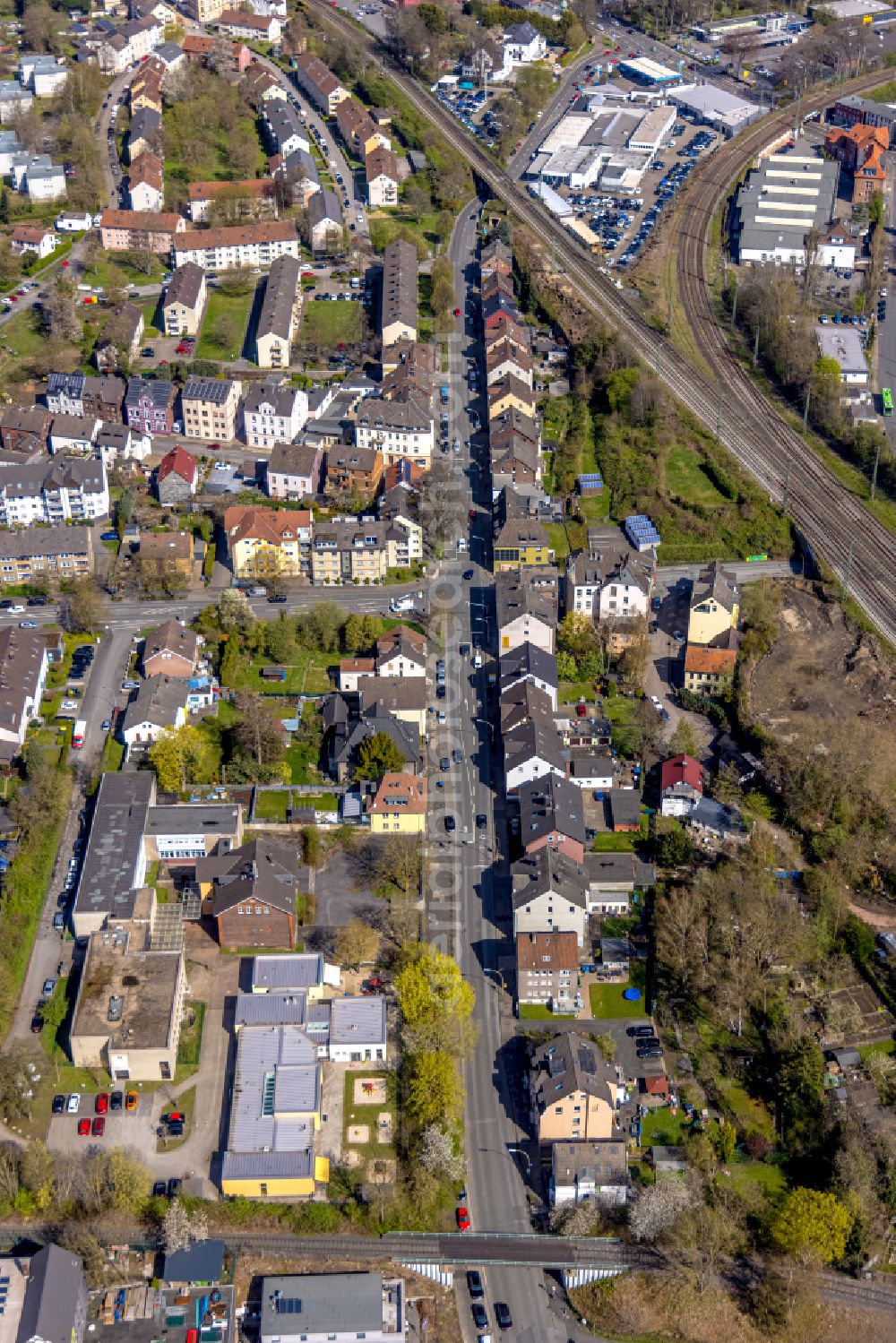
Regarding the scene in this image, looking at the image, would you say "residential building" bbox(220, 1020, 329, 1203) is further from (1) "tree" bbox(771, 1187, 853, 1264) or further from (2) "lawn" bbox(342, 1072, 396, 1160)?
(1) "tree" bbox(771, 1187, 853, 1264)

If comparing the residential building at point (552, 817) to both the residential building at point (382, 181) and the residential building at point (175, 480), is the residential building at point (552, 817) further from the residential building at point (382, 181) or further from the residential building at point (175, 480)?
the residential building at point (382, 181)


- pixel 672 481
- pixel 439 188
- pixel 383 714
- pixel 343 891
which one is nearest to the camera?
pixel 343 891

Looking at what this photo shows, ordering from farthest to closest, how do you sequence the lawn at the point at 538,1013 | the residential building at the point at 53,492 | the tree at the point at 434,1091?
the residential building at the point at 53,492 → the lawn at the point at 538,1013 → the tree at the point at 434,1091

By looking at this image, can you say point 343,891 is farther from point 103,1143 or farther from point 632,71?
point 632,71

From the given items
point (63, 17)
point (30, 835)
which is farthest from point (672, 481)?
point (63, 17)

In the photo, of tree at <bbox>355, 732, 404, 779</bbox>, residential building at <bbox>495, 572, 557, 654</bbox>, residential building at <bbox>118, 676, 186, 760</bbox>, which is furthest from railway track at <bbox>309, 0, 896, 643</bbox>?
residential building at <bbox>118, 676, 186, 760</bbox>

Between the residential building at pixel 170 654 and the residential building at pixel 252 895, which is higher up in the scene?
the residential building at pixel 170 654

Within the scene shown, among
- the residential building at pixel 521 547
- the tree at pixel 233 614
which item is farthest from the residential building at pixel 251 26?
the tree at pixel 233 614

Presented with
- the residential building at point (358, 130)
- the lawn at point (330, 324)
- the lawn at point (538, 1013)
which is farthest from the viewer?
the residential building at point (358, 130)
